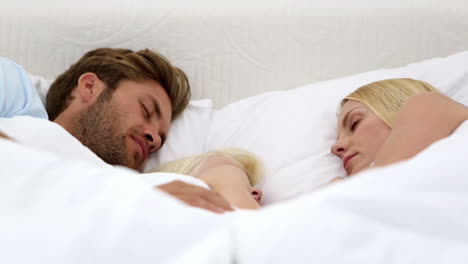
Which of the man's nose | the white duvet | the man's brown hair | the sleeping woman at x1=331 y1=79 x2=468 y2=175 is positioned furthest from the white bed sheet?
the man's brown hair

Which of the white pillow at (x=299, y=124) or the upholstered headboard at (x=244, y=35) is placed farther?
the upholstered headboard at (x=244, y=35)

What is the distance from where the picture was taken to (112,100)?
1.60 m

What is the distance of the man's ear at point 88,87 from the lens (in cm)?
163

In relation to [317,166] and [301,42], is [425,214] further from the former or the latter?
[301,42]

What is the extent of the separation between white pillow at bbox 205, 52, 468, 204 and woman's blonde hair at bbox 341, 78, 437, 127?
0.10m

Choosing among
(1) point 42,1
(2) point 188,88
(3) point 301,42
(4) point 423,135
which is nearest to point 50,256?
(4) point 423,135

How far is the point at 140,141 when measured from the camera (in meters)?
1.53

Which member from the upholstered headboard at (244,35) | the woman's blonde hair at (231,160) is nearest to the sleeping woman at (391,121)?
the woman's blonde hair at (231,160)

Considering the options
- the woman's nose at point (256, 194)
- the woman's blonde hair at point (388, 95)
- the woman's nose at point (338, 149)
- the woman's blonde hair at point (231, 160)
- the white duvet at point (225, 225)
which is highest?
the white duvet at point (225, 225)

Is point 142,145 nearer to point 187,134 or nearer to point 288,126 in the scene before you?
point 187,134

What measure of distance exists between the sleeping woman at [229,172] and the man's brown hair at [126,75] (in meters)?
0.23

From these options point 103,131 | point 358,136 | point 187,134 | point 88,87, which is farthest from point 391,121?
point 88,87

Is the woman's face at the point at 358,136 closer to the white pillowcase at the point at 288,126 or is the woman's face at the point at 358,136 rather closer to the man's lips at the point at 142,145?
the white pillowcase at the point at 288,126

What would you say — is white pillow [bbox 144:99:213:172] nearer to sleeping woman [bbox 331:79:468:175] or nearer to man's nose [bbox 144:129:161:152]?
man's nose [bbox 144:129:161:152]
